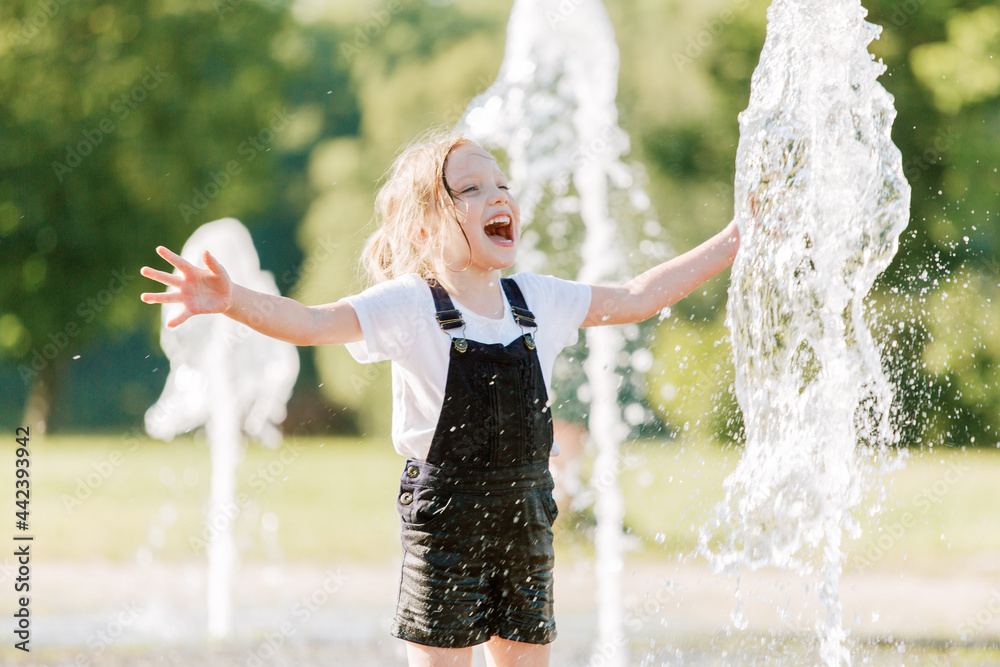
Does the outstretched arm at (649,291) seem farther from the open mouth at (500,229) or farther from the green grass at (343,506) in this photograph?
the green grass at (343,506)

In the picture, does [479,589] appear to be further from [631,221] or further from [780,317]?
[631,221]

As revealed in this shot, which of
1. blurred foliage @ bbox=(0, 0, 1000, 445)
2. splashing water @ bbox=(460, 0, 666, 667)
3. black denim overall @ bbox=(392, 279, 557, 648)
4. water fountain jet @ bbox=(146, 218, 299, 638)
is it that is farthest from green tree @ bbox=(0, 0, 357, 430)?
black denim overall @ bbox=(392, 279, 557, 648)

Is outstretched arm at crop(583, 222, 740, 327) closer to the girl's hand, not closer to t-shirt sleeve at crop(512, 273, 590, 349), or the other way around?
t-shirt sleeve at crop(512, 273, 590, 349)

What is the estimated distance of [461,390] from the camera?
222cm

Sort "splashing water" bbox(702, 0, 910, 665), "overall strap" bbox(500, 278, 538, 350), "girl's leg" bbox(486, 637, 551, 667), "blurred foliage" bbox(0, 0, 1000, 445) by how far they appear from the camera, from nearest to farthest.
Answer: "girl's leg" bbox(486, 637, 551, 667), "overall strap" bbox(500, 278, 538, 350), "splashing water" bbox(702, 0, 910, 665), "blurred foliage" bbox(0, 0, 1000, 445)

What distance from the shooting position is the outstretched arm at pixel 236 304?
210cm

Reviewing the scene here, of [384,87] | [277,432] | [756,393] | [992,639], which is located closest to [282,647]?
[756,393]

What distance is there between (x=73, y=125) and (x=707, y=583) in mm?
12364

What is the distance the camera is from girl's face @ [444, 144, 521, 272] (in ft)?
7.74

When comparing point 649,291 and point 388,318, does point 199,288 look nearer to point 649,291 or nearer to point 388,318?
point 388,318

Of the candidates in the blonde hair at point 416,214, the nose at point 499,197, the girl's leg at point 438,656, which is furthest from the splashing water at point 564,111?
the girl's leg at point 438,656

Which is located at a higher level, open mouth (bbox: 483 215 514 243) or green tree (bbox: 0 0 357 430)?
green tree (bbox: 0 0 357 430)

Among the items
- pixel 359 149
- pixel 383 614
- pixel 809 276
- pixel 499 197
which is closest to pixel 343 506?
pixel 383 614

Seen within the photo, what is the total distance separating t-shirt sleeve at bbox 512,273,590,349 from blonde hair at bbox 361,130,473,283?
212 mm
